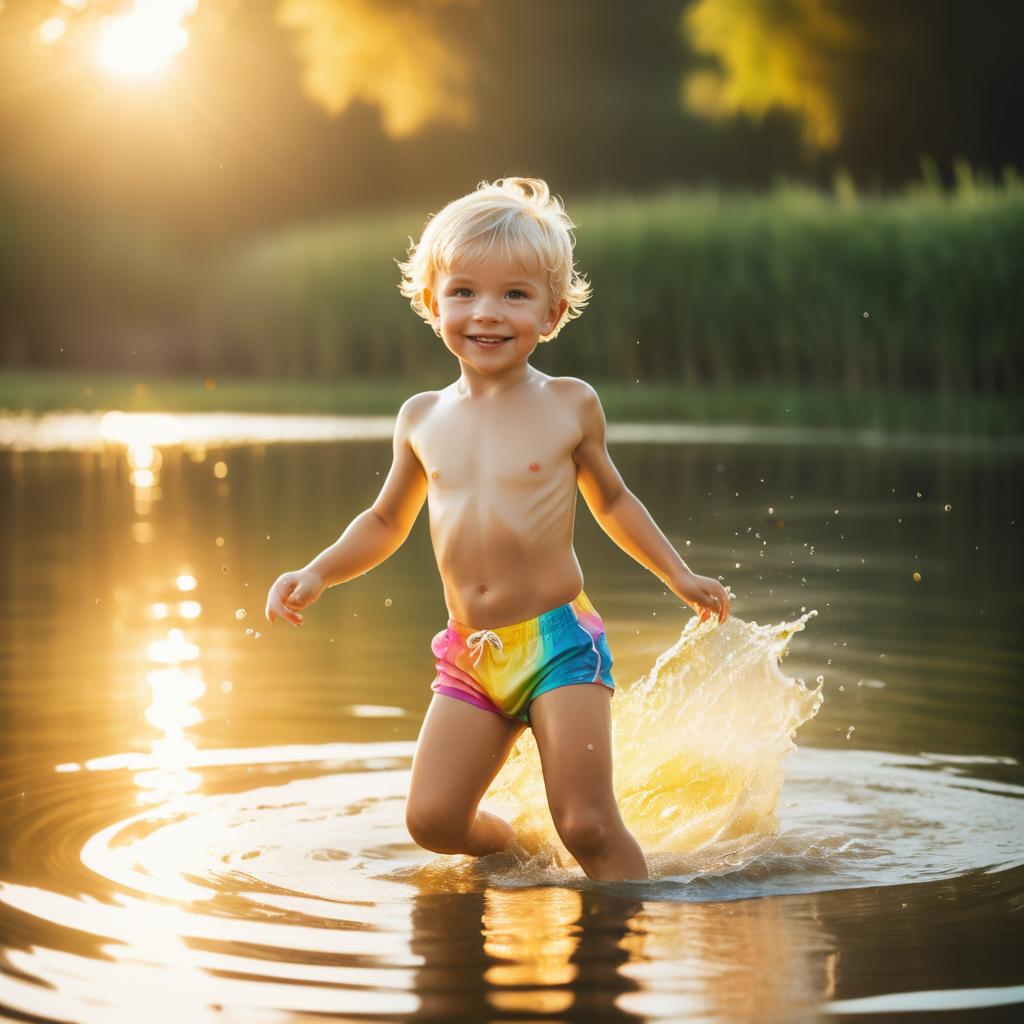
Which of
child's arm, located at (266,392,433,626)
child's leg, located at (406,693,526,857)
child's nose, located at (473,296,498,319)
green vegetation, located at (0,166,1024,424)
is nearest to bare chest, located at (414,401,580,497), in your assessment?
child's arm, located at (266,392,433,626)

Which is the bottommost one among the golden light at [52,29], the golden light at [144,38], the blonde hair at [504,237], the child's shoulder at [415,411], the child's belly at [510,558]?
the child's belly at [510,558]

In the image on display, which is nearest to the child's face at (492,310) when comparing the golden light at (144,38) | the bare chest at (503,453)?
the bare chest at (503,453)

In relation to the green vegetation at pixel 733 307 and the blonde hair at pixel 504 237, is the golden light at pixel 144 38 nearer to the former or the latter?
the green vegetation at pixel 733 307

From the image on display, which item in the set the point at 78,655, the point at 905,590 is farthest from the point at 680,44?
the point at 78,655

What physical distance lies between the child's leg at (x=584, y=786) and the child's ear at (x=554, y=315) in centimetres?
77

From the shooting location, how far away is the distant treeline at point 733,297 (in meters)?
18.2

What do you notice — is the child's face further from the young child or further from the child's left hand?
the child's left hand

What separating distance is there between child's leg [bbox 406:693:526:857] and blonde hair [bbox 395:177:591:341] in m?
0.78

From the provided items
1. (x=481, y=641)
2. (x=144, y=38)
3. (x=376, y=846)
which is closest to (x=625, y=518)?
(x=481, y=641)

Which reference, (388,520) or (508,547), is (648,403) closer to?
(388,520)

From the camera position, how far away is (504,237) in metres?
3.94

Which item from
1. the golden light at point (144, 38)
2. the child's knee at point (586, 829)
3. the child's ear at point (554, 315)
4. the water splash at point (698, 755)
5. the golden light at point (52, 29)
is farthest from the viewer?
the golden light at point (144, 38)

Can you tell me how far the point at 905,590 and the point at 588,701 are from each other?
4.53 meters

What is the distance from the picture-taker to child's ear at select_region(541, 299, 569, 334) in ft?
13.3
